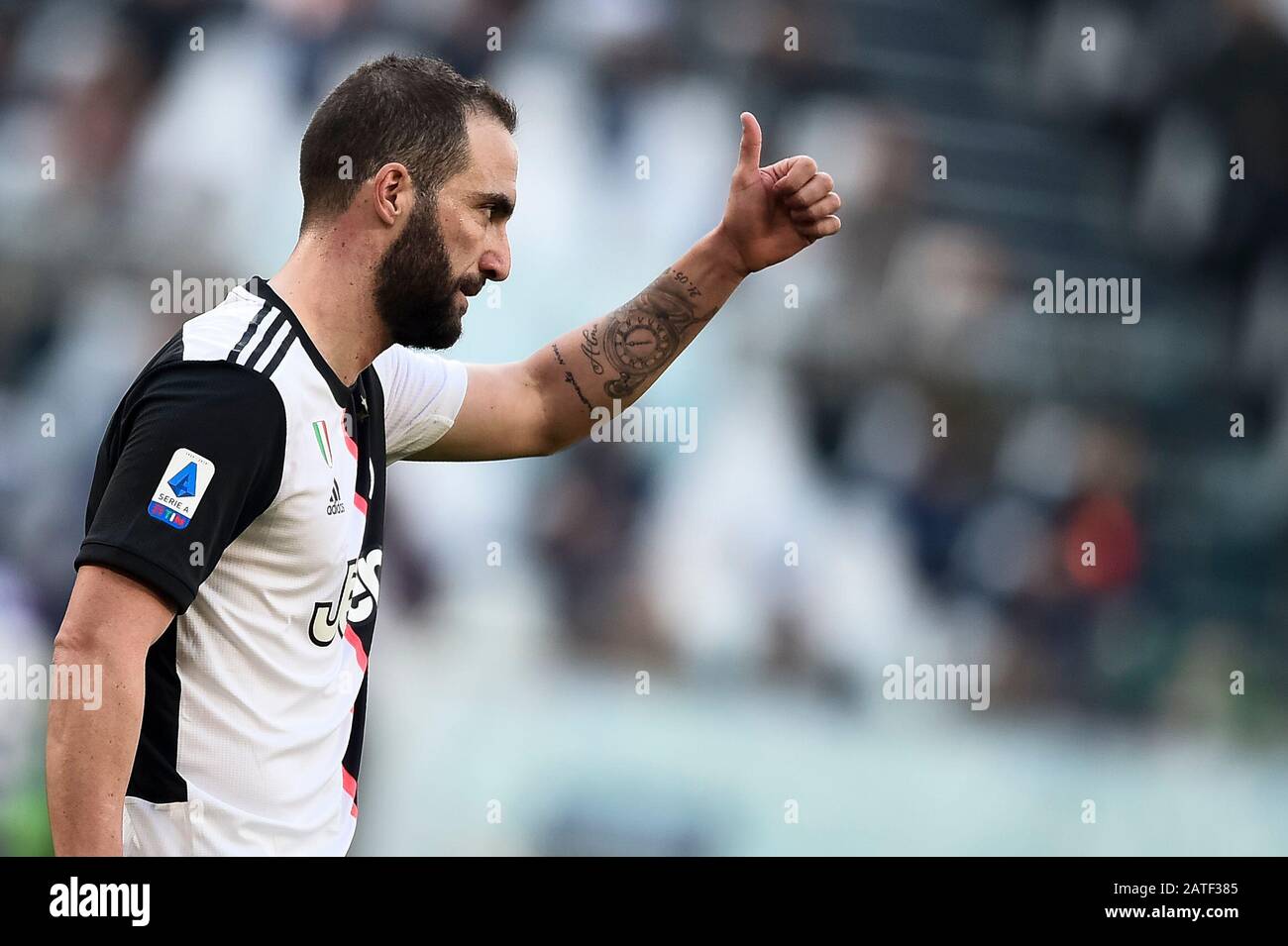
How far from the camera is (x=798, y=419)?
4.88m

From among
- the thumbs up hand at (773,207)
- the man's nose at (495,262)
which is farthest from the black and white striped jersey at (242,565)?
the thumbs up hand at (773,207)

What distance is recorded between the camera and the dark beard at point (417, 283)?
193 centimetres

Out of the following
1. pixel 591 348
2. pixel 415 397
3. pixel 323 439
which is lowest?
pixel 323 439

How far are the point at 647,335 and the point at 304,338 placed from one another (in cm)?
75

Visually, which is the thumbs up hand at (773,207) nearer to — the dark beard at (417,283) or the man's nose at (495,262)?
the man's nose at (495,262)

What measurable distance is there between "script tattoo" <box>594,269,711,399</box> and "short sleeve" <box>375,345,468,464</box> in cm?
27

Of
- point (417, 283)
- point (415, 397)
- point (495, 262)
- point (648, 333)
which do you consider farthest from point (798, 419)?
point (417, 283)

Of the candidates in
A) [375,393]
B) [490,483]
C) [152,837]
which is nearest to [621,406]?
[375,393]

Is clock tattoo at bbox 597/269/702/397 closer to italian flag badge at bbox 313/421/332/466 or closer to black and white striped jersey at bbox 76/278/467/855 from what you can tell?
black and white striped jersey at bbox 76/278/467/855

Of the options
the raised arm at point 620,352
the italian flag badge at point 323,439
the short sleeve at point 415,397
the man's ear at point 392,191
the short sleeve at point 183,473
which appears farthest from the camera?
the raised arm at point 620,352

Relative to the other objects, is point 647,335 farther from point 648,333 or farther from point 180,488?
point 180,488

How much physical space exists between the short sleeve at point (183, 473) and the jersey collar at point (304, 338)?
0.45 ft

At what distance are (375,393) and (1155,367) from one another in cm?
392

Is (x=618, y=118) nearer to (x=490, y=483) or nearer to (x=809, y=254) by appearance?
(x=809, y=254)
